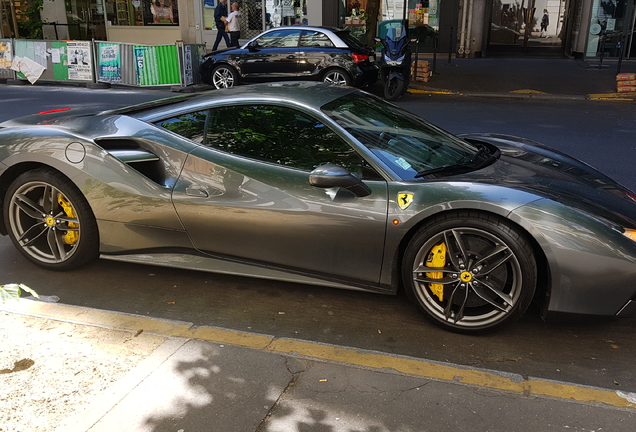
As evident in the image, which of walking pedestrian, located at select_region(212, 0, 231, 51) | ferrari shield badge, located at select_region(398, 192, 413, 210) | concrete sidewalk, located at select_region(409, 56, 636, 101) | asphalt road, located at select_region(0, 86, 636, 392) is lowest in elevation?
asphalt road, located at select_region(0, 86, 636, 392)

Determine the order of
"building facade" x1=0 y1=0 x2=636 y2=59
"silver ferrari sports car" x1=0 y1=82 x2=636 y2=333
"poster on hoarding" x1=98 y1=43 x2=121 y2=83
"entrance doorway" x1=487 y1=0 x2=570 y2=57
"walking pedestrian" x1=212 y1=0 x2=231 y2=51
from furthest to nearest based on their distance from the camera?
"entrance doorway" x1=487 y1=0 x2=570 y2=57 < "building facade" x1=0 y1=0 x2=636 y2=59 < "walking pedestrian" x1=212 y1=0 x2=231 y2=51 < "poster on hoarding" x1=98 y1=43 x2=121 y2=83 < "silver ferrari sports car" x1=0 y1=82 x2=636 y2=333

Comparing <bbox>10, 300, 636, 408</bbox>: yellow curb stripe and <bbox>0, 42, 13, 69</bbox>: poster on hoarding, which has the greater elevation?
<bbox>0, 42, 13, 69</bbox>: poster on hoarding

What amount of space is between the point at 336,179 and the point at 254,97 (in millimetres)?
998

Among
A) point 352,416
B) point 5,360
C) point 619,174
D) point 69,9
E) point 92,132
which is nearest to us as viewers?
point 352,416

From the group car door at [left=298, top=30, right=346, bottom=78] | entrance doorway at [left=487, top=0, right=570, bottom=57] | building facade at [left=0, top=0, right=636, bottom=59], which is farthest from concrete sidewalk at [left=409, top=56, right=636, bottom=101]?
car door at [left=298, top=30, right=346, bottom=78]

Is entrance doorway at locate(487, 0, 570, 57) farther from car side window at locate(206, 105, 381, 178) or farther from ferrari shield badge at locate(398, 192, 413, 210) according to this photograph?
ferrari shield badge at locate(398, 192, 413, 210)

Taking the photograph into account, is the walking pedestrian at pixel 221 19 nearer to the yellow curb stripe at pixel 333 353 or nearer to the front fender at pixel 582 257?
the yellow curb stripe at pixel 333 353

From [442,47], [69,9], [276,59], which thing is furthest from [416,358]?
[69,9]

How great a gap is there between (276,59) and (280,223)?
1089cm

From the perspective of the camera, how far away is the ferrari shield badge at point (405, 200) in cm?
344

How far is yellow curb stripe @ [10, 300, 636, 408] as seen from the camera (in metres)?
2.93

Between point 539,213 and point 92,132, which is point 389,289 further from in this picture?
point 92,132

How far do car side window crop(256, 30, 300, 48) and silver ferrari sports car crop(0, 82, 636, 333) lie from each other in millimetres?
9867

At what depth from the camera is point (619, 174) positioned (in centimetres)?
701
